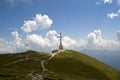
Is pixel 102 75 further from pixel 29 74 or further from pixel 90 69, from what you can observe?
pixel 29 74

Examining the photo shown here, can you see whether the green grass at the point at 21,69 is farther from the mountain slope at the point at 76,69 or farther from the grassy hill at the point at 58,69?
the mountain slope at the point at 76,69

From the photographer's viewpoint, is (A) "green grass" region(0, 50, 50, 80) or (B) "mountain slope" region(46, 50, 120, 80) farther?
(B) "mountain slope" region(46, 50, 120, 80)

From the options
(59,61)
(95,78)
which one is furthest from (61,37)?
(95,78)

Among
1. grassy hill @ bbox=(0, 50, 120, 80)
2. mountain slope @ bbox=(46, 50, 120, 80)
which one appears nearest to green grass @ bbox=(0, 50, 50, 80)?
grassy hill @ bbox=(0, 50, 120, 80)

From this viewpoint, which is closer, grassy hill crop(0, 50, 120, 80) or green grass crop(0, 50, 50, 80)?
green grass crop(0, 50, 50, 80)

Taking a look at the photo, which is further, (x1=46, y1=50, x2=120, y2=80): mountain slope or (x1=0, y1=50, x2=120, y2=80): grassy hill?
(x1=46, y1=50, x2=120, y2=80): mountain slope

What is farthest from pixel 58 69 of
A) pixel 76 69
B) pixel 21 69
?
pixel 21 69

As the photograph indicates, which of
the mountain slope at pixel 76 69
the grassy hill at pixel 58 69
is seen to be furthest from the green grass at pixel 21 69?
the mountain slope at pixel 76 69

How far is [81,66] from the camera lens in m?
121

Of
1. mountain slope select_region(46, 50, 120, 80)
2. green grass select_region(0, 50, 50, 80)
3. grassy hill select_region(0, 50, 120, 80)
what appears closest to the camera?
green grass select_region(0, 50, 50, 80)

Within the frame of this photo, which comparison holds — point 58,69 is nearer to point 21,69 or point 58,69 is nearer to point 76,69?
point 76,69

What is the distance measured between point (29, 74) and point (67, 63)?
3573 centimetres

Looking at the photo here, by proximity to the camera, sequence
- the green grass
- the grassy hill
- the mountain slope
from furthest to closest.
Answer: the mountain slope → the grassy hill → the green grass

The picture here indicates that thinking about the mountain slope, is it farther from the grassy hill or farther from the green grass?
the green grass
